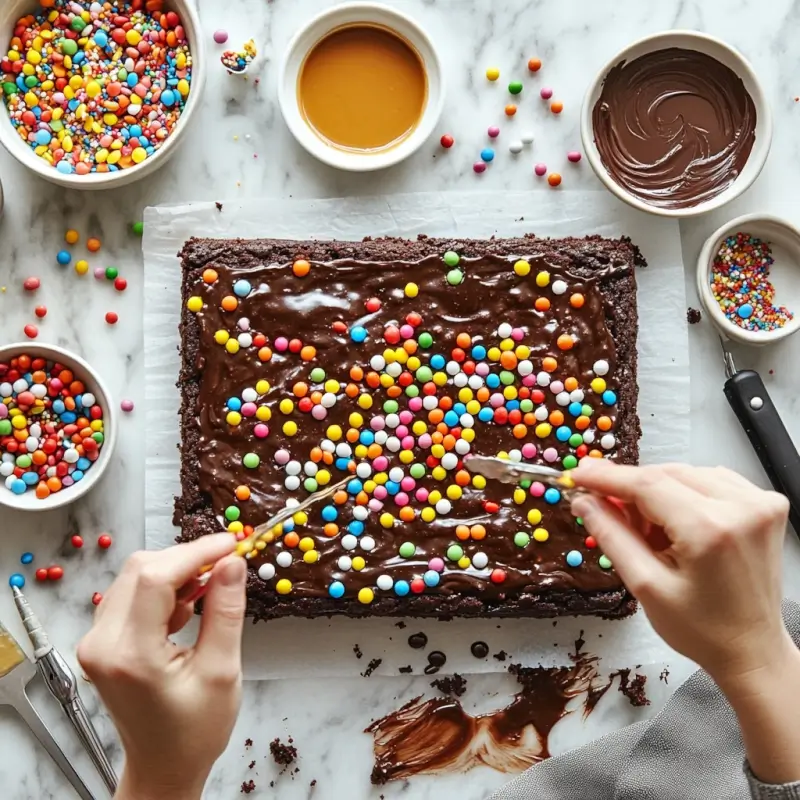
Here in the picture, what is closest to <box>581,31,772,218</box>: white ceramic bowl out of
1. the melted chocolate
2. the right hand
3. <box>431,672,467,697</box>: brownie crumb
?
the melted chocolate

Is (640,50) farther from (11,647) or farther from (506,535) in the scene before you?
(11,647)

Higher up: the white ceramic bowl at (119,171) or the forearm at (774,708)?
the white ceramic bowl at (119,171)

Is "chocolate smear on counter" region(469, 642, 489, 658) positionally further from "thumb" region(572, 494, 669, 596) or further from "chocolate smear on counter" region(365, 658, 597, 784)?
"thumb" region(572, 494, 669, 596)

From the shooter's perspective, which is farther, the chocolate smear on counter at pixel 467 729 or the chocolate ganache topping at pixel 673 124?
the chocolate smear on counter at pixel 467 729

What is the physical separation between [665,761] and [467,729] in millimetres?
626

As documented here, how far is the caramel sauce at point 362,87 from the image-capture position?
2.91 meters

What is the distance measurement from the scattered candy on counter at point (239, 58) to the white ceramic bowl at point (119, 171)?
0.29 feet

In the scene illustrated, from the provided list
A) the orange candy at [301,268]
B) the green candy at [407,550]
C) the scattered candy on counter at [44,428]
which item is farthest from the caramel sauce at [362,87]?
the green candy at [407,550]

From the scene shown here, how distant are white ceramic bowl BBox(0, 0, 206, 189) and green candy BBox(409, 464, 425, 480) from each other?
3.96ft

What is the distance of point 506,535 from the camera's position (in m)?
2.77

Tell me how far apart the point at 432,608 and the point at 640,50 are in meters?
1.81

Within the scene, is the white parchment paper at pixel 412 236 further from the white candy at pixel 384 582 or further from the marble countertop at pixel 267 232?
the white candy at pixel 384 582

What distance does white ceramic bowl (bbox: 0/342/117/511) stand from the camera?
281 centimetres

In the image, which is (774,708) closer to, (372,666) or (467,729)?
(467,729)
